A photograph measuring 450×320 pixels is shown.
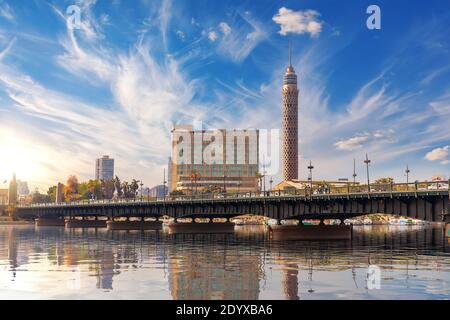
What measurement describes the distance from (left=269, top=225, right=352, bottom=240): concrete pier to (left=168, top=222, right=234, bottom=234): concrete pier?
141ft

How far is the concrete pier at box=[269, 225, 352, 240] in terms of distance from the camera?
105 m

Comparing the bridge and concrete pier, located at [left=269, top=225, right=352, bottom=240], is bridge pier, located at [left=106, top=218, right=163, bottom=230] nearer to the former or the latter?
the bridge

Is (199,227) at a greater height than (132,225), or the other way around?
(199,227)

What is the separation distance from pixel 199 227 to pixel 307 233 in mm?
47507

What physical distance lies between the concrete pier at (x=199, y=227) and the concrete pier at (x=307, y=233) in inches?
1696

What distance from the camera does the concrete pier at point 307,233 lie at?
4151 inches

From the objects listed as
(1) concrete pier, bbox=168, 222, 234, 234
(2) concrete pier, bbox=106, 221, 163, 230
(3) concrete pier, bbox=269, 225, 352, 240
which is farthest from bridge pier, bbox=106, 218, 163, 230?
(3) concrete pier, bbox=269, 225, 352, 240

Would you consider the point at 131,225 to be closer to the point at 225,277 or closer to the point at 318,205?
the point at 318,205

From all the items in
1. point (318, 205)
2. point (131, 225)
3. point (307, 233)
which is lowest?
point (131, 225)

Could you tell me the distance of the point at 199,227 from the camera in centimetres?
14825

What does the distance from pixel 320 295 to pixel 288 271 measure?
13783 mm

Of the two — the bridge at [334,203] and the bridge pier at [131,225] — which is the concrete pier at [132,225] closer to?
the bridge pier at [131,225]

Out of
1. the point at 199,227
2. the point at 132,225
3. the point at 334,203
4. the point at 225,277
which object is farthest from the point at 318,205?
the point at 132,225
